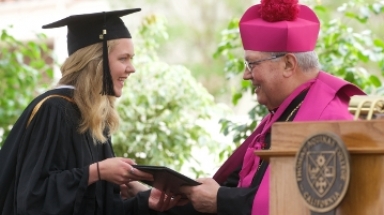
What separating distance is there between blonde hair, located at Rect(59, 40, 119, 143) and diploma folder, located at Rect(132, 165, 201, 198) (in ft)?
1.03

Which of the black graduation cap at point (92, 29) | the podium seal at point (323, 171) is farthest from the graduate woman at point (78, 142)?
the podium seal at point (323, 171)

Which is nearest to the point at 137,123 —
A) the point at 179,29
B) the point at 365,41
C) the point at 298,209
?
the point at 365,41

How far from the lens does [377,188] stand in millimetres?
2639

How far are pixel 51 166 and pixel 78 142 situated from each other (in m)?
0.16

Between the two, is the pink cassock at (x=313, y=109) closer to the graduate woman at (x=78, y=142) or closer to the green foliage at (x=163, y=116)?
the graduate woman at (x=78, y=142)

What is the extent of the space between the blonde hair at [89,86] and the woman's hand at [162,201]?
14.0 inches

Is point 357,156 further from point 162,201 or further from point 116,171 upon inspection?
point 162,201

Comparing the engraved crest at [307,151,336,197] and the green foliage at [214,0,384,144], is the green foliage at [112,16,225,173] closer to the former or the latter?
the green foliage at [214,0,384,144]

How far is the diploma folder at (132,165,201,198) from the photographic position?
3.92 m

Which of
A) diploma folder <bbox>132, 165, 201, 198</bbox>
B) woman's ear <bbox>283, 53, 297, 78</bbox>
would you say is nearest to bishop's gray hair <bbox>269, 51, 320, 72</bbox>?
woman's ear <bbox>283, 53, 297, 78</bbox>

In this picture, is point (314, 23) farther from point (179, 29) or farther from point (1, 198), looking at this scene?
point (179, 29)

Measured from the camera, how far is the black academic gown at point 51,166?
13.6ft

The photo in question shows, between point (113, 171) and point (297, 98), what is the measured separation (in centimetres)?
85

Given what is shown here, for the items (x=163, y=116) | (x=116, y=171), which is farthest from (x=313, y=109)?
(x=163, y=116)
